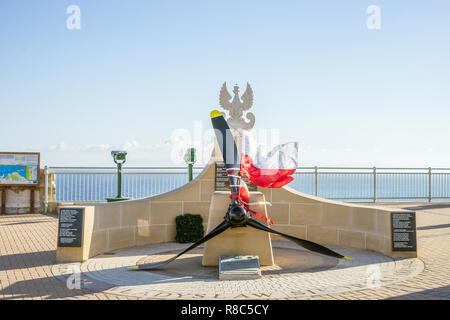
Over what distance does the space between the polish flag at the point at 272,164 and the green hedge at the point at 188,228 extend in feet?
9.44

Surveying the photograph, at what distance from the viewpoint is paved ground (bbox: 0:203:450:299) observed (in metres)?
5.56

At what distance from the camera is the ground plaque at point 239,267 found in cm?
667

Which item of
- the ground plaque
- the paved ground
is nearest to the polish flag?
the ground plaque

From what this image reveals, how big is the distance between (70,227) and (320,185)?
11.3 metres

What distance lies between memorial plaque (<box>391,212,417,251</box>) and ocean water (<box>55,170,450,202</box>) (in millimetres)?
5921

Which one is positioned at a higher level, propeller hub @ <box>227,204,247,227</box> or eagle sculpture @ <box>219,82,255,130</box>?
eagle sculpture @ <box>219,82,255,130</box>

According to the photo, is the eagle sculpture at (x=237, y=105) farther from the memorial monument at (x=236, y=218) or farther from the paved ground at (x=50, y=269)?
the paved ground at (x=50, y=269)

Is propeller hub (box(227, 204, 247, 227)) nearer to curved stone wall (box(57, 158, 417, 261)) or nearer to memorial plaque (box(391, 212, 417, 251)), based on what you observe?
curved stone wall (box(57, 158, 417, 261))

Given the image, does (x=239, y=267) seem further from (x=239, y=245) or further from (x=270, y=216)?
(x=270, y=216)

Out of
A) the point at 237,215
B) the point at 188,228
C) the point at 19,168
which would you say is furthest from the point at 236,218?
the point at 19,168

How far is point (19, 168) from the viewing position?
15578mm
